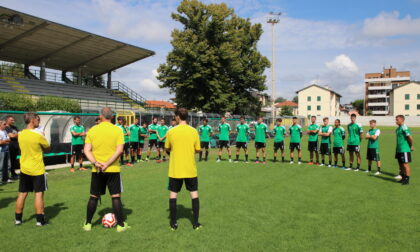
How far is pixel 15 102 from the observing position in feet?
67.1

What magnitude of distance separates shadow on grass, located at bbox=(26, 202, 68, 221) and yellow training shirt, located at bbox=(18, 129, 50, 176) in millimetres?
1028

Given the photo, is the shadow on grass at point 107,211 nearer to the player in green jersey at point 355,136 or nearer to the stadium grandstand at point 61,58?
the player in green jersey at point 355,136

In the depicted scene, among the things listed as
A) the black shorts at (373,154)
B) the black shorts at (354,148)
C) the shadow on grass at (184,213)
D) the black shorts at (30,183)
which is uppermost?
the black shorts at (354,148)

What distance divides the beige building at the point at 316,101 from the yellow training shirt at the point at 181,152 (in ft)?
260

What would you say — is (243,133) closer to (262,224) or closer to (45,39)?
(262,224)

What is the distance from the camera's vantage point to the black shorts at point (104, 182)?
15.8 feet

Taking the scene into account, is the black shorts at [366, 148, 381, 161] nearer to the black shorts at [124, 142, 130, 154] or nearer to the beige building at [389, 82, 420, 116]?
the black shorts at [124, 142, 130, 154]

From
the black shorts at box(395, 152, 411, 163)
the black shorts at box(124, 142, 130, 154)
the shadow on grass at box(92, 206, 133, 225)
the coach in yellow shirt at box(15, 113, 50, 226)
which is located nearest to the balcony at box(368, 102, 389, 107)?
the black shorts at box(395, 152, 411, 163)

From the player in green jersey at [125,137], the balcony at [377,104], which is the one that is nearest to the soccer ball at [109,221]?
the player in green jersey at [125,137]

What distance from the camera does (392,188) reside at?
805cm

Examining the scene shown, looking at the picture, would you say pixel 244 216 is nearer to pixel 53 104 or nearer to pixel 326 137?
pixel 326 137

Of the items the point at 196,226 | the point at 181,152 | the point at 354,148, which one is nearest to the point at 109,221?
the point at 196,226

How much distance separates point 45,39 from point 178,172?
85.0ft

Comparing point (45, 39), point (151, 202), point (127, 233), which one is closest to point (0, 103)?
point (45, 39)
